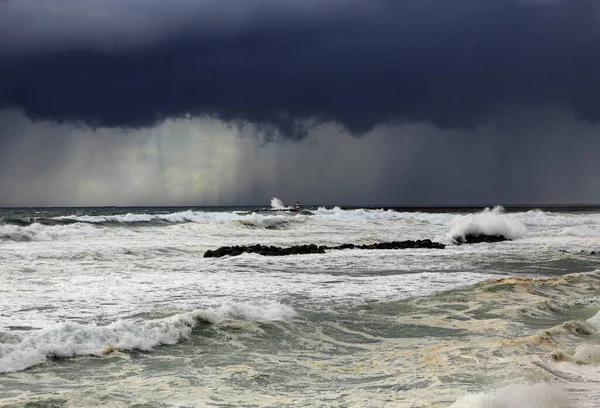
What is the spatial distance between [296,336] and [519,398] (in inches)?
166

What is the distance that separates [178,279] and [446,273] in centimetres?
735

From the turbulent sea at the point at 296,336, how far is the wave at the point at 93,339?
0.02 meters

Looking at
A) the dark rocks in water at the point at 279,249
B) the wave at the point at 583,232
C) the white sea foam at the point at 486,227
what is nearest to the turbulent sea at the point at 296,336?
the dark rocks in water at the point at 279,249

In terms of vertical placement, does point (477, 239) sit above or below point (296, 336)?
above

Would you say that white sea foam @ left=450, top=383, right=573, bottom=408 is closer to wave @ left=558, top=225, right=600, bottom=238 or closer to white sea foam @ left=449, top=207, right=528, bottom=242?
white sea foam @ left=449, top=207, right=528, bottom=242

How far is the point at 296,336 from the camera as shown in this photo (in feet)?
29.3

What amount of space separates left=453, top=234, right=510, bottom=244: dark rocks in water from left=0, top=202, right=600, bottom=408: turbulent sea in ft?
37.7

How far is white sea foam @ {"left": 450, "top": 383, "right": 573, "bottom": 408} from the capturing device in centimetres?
504

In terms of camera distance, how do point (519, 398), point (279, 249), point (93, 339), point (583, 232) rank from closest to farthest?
point (519, 398), point (93, 339), point (279, 249), point (583, 232)

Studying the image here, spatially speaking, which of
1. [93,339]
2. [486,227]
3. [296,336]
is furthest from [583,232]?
[93,339]

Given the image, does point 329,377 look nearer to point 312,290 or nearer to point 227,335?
point 227,335

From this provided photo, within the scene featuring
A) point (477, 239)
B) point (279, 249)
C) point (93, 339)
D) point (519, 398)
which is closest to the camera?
point (519, 398)

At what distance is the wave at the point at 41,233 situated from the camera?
29688 millimetres

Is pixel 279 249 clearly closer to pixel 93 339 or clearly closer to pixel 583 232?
pixel 93 339
